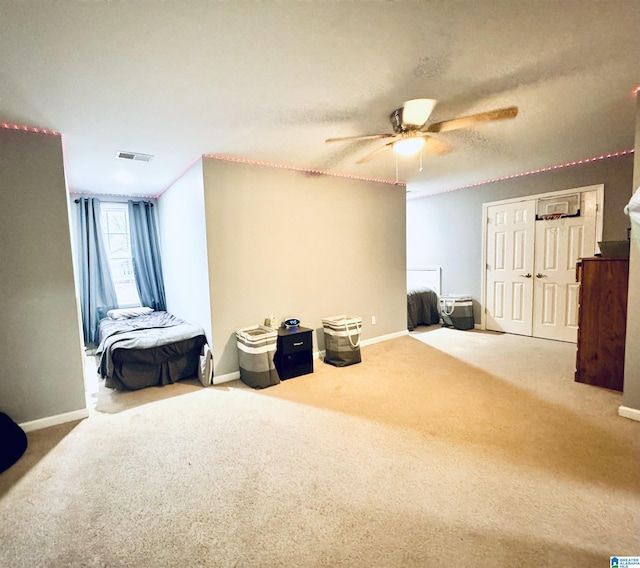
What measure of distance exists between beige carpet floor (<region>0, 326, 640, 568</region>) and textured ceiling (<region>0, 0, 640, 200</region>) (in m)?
2.43

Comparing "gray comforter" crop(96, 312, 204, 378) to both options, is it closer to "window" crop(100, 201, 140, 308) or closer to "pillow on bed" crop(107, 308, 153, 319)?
"pillow on bed" crop(107, 308, 153, 319)

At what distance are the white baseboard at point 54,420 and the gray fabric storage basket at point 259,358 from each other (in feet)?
4.65

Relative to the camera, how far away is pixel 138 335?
348 cm

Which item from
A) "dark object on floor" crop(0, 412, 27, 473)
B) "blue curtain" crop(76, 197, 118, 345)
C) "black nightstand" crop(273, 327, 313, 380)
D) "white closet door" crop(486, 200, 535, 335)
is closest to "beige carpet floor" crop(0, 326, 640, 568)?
"dark object on floor" crop(0, 412, 27, 473)

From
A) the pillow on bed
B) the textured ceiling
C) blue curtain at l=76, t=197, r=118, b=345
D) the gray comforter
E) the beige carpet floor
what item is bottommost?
the beige carpet floor

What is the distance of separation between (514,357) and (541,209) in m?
2.26

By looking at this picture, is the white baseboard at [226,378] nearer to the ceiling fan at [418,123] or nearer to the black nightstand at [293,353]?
the black nightstand at [293,353]

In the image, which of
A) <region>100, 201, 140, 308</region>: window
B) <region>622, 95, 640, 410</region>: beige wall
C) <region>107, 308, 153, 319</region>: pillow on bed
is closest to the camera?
<region>622, 95, 640, 410</region>: beige wall

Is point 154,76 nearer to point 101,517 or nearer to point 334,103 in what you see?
point 334,103

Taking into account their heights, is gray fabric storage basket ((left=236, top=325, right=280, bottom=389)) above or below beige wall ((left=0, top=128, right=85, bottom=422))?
below

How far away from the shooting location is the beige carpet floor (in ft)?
4.74

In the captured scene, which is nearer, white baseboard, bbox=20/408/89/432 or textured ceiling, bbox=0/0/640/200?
textured ceiling, bbox=0/0/640/200

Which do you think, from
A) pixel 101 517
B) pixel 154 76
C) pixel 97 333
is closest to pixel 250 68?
pixel 154 76

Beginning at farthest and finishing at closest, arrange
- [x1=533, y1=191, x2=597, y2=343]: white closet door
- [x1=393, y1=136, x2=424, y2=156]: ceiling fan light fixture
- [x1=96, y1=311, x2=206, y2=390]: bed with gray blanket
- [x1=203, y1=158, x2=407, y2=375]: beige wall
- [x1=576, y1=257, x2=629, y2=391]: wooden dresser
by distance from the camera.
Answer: [x1=533, y1=191, x2=597, y2=343]: white closet door, [x1=203, y1=158, x2=407, y2=375]: beige wall, [x1=96, y1=311, x2=206, y2=390]: bed with gray blanket, [x1=576, y1=257, x2=629, y2=391]: wooden dresser, [x1=393, y1=136, x2=424, y2=156]: ceiling fan light fixture
